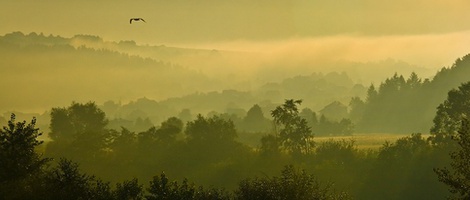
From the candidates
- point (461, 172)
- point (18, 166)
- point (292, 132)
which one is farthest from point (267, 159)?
point (18, 166)

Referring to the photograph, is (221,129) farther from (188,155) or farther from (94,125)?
(94,125)

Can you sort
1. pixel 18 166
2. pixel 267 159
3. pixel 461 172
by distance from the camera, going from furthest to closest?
pixel 267 159, pixel 18 166, pixel 461 172

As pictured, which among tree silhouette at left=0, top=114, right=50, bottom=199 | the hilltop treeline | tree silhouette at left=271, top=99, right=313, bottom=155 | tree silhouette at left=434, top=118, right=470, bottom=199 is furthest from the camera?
tree silhouette at left=271, top=99, right=313, bottom=155

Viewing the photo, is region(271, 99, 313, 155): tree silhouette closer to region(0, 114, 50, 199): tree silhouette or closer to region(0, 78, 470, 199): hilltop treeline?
region(0, 78, 470, 199): hilltop treeline

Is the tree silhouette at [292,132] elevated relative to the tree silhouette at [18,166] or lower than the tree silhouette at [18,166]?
elevated

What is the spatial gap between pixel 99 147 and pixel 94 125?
31.2 m

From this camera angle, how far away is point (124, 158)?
5002 inches

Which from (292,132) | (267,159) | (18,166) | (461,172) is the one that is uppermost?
(292,132)

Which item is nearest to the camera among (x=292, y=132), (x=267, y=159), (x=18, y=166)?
(x=18, y=166)

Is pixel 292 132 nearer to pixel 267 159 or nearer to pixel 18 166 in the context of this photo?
pixel 267 159

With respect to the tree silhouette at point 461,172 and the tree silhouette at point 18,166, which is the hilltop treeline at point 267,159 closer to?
the tree silhouette at point 461,172

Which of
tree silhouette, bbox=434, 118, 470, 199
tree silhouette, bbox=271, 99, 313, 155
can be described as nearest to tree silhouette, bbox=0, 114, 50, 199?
tree silhouette, bbox=434, 118, 470, 199

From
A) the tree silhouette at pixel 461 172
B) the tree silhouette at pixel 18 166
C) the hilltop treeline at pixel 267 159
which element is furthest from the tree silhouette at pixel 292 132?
the tree silhouette at pixel 18 166

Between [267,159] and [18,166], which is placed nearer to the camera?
[18,166]
